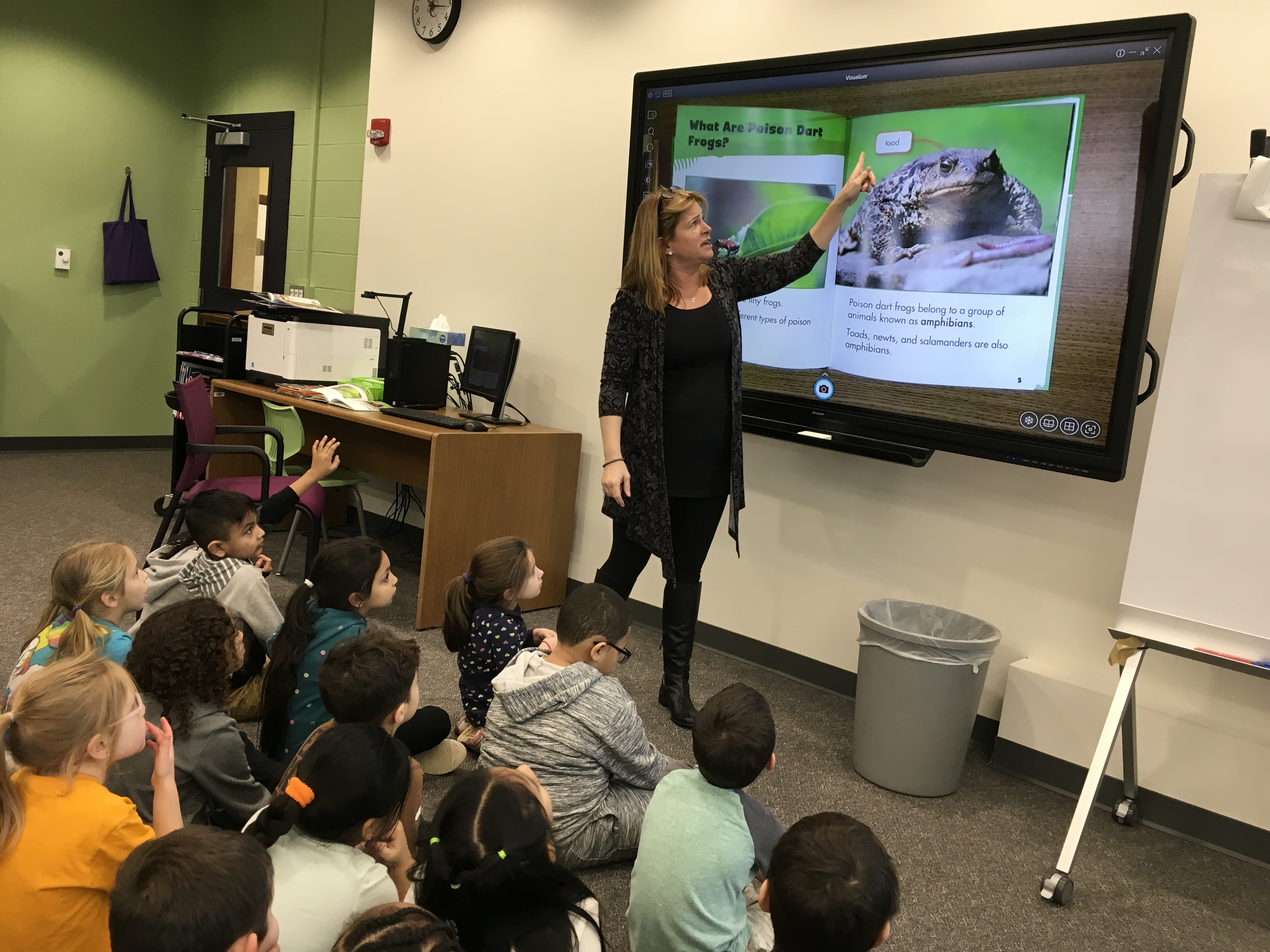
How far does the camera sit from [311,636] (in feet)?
7.22

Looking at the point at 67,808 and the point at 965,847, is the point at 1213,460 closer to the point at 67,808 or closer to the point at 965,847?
the point at 965,847

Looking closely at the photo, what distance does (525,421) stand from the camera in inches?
166

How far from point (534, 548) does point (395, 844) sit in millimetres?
2407

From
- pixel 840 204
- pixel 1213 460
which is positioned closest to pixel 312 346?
pixel 840 204

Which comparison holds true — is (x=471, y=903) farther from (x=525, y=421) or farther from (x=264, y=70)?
(x=264, y=70)

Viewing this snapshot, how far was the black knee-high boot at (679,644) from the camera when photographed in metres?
2.97

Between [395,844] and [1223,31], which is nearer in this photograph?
[395,844]

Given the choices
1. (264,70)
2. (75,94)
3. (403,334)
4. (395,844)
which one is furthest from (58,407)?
(395,844)

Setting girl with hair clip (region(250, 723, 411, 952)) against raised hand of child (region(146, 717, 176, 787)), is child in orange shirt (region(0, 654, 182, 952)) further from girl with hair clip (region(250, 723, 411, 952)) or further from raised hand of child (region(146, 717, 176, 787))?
girl with hair clip (region(250, 723, 411, 952))

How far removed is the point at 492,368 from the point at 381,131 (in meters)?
1.59

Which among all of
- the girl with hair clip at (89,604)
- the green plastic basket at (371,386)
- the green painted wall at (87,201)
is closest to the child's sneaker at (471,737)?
the girl with hair clip at (89,604)

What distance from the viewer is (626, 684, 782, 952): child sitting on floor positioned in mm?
1552

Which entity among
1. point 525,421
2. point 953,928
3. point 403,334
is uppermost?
point 403,334

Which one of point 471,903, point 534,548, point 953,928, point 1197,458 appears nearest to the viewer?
point 471,903
